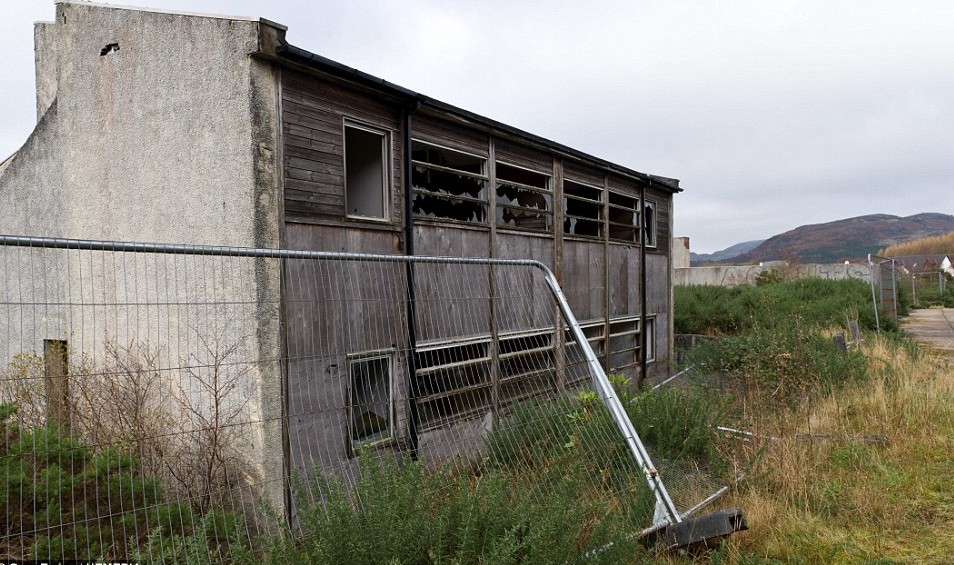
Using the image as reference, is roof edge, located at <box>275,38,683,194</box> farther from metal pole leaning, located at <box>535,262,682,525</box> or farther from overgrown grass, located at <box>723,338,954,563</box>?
overgrown grass, located at <box>723,338,954,563</box>

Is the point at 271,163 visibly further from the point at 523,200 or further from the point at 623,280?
the point at 623,280

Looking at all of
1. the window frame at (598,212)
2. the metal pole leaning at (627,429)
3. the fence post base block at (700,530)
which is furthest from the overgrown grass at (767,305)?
the fence post base block at (700,530)

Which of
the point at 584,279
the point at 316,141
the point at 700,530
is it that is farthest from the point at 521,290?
the point at 700,530

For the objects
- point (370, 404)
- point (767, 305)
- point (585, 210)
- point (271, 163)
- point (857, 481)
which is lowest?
point (857, 481)

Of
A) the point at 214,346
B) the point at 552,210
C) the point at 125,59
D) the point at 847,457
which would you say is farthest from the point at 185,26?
the point at 847,457

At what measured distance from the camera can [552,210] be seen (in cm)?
1028

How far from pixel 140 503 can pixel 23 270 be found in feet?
18.1

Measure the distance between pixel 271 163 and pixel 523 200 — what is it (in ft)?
16.6

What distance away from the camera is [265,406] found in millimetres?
5785

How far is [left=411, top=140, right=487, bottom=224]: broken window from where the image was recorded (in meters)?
7.80

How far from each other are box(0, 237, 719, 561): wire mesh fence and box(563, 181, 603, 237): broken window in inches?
136

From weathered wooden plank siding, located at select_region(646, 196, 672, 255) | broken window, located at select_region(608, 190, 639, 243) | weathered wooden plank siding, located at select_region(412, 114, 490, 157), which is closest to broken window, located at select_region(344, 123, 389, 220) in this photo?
weathered wooden plank siding, located at select_region(412, 114, 490, 157)

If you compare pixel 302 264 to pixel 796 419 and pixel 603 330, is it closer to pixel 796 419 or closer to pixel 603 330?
pixel 796 419

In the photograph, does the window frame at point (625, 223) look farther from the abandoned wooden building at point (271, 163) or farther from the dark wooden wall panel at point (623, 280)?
the abandoned wooden building at point (271, 163)
